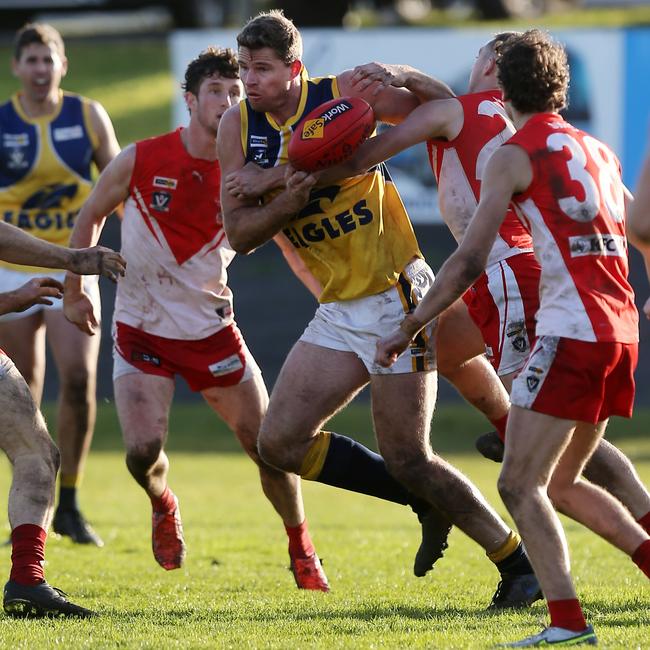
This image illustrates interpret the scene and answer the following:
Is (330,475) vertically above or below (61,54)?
below

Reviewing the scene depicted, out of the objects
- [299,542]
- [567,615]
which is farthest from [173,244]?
[567,615]

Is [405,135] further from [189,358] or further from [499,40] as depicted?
[189,358]

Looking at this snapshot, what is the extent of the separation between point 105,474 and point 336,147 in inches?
323

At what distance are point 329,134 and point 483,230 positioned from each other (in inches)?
36.7

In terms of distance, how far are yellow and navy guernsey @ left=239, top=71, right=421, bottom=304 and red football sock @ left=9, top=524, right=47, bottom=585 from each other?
5.30 feet

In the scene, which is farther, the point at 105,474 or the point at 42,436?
the point at 105,474

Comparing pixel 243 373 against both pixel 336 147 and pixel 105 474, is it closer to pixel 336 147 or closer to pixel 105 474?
pixel 336 147

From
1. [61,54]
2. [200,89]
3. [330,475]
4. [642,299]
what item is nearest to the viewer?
[330,475]

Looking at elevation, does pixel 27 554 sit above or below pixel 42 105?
below

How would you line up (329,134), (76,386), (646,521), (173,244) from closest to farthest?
(329,134), (646,521), (173,244), (76,386)

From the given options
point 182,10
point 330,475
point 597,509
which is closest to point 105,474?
point 330,475

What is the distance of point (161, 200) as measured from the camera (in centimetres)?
661

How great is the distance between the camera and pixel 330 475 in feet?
18.8

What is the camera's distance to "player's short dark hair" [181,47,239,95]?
20.8ft
